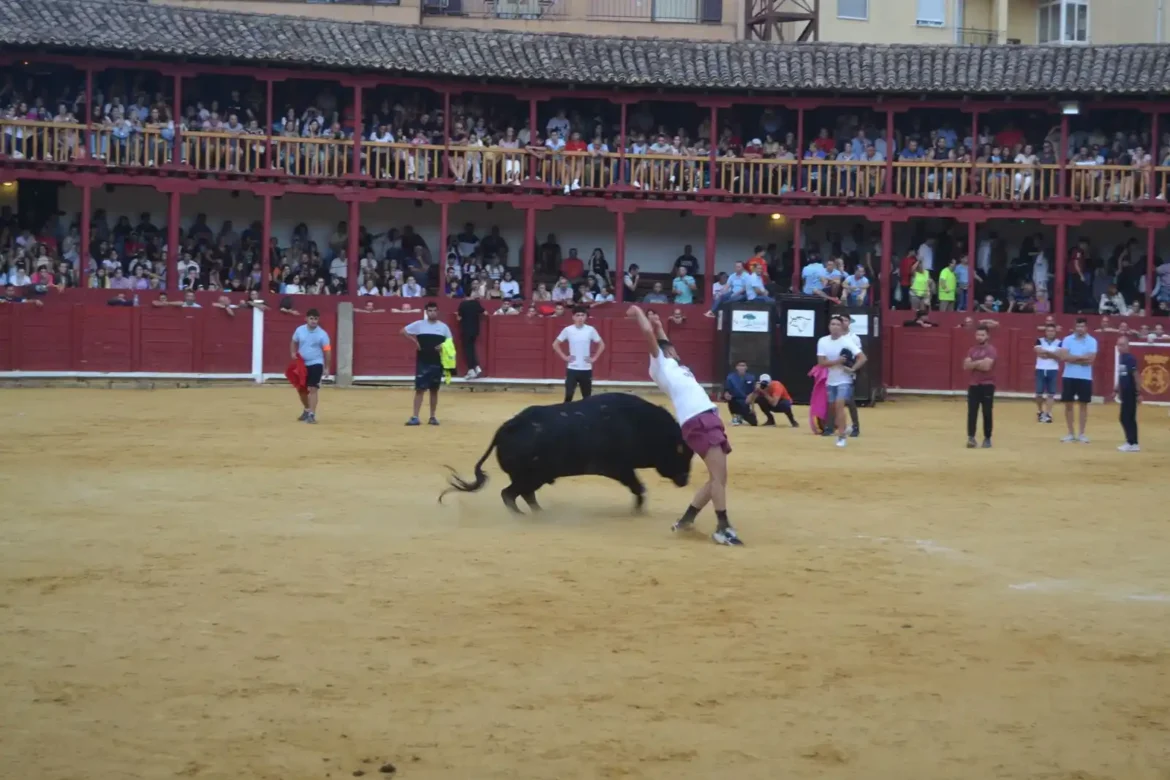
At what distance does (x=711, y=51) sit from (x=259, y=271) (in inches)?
408

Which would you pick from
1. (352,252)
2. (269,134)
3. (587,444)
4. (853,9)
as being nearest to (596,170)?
(352,252)

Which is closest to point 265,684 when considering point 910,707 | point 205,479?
point 910,707

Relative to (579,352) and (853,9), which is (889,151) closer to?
(853,9)

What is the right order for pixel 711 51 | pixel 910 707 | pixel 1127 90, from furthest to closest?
pixel 711 51 → pixel 1127 90 → pixel 910 707

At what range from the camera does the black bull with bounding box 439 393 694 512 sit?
37.5ft

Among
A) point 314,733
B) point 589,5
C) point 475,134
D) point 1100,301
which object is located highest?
point 589,5

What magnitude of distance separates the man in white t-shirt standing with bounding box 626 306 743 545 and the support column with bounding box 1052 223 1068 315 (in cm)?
2171

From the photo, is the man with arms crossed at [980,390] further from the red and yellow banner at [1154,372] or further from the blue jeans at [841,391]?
the red and yellow banner at [1154,372]

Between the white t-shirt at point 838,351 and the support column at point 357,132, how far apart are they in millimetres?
15221

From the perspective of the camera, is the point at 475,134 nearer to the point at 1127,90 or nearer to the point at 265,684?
the point at 1127,90

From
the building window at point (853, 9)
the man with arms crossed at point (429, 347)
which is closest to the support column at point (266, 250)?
the man with arms crossed at point (429, 347)

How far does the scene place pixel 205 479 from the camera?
44.4 ft

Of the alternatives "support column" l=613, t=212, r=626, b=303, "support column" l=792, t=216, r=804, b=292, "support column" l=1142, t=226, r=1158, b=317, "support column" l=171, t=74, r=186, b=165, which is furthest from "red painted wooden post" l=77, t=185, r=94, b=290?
"support column" l=1142, t=226, r=1158, b=317

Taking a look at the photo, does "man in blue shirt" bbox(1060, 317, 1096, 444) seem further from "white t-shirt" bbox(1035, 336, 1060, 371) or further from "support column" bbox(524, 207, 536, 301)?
"support column" bbox(524, 207, 536, 301)
